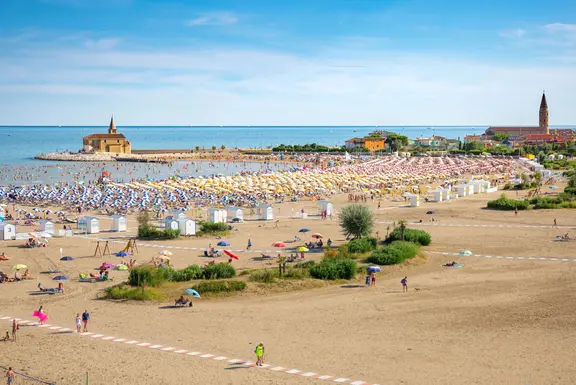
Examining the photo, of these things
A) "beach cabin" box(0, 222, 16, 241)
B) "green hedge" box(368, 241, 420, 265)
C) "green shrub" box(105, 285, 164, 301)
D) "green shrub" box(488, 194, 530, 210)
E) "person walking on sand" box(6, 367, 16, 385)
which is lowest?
"person walking on sand" box(6, 367, 16, 385)

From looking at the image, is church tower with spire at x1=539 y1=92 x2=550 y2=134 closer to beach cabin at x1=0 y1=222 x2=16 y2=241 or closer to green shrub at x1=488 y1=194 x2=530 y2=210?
green shrub at x1=488 y1=194 x2=530 y2=210

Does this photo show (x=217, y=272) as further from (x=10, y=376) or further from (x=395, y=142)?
(x=395, y=142)

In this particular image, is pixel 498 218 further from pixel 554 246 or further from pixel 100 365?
pixel 100 365

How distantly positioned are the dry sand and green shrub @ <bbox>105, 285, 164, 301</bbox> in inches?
18.4

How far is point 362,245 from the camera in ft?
86.1

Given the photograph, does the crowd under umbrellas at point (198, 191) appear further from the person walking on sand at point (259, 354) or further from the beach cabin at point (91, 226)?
the person walking on sand at point (259, 354)

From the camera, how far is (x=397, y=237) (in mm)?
27922

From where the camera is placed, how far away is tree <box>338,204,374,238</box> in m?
28.5

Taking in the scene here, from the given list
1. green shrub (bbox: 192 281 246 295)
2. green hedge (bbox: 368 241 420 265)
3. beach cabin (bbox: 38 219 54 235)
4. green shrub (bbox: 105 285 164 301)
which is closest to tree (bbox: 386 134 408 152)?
beach cabin (bbox: 38 219 54 235)

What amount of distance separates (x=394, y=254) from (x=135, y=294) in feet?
32.4

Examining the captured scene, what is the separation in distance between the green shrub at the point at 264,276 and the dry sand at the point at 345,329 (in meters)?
1.39

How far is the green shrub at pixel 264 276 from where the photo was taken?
21562 mm

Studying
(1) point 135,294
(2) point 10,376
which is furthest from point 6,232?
(2) point 10,376

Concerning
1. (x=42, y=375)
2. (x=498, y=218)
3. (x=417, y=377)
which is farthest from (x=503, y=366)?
(x=498, y=218)
